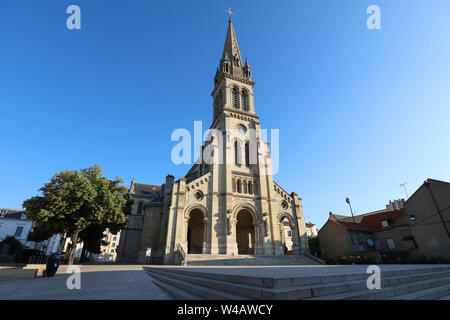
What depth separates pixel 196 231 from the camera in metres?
31.3

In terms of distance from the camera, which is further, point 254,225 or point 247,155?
point 247,155

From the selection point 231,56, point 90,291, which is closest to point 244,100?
point 231,56

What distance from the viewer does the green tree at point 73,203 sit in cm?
1839

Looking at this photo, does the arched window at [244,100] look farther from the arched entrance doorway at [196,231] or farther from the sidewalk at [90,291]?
the sidewalk at [90,291]

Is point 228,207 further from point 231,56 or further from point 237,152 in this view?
point 231,56

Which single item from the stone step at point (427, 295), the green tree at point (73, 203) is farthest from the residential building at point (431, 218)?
the green tree at point (73, 203)

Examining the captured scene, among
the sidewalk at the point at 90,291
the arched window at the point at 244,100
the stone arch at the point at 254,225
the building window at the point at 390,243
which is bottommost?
the sidewalk at the point at 90,291

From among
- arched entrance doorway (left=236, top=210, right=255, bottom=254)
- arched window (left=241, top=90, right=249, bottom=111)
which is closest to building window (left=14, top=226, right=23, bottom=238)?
arched entrance doorway (left=236, top=210, right=255, bottom=254)

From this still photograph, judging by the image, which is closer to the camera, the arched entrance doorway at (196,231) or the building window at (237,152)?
the arched entrance doorway at (196,231)

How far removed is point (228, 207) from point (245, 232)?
8.21 meters

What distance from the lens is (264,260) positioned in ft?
70.7

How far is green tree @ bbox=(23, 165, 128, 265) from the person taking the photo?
1839cm
